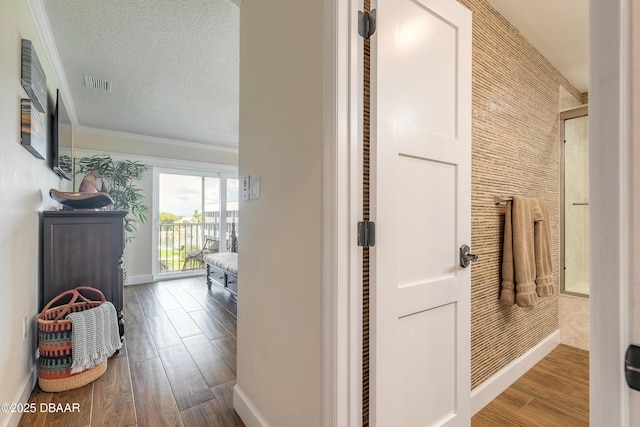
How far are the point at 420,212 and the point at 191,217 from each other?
5.07 metres

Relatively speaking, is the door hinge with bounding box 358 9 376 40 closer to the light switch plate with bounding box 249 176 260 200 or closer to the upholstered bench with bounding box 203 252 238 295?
the light switch plate with bounding box 249 176 260 200

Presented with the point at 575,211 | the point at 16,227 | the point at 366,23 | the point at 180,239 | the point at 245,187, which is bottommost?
the point at 180,239

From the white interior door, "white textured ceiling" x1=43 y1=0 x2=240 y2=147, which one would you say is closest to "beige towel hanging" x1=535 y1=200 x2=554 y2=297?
the white interior door

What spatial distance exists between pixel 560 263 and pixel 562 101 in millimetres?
1542

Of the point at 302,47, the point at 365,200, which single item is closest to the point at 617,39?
the point at 365,200

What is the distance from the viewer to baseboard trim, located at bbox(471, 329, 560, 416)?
1708 mm

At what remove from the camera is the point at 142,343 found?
2557 millimetres

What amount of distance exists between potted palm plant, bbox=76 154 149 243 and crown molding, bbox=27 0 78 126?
3.32 ft

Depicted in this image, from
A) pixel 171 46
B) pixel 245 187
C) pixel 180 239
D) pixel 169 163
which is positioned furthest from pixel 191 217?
pixel 245 187

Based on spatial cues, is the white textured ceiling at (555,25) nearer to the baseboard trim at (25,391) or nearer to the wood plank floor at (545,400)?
the wood plank floor at (545,400)

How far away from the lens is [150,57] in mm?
2531

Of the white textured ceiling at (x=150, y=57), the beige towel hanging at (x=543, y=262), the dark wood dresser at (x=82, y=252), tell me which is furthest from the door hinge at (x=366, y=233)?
the dark wood dresser at (x=82, y=252)

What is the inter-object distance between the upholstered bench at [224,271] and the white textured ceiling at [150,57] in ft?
6.48

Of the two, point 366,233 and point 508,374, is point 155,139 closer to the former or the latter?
point 366,233
